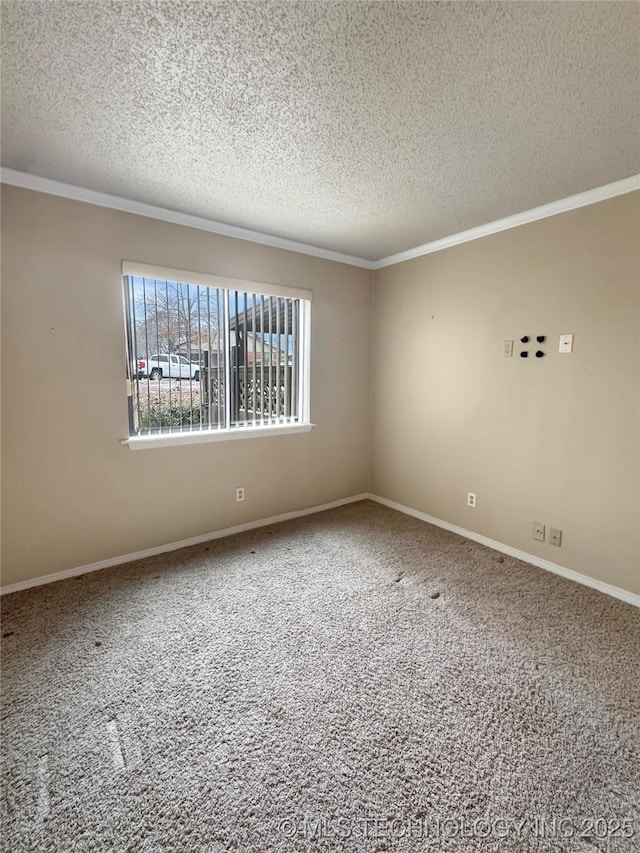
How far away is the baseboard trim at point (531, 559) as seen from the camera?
238 cm

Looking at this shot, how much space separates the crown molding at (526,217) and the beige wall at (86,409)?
1116 millimetres

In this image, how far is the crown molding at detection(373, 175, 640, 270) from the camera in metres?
2.23

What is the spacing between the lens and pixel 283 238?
127 inches

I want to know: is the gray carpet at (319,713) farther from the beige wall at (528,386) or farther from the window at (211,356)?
the window at (211,356)

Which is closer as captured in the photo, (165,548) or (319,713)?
(319,713)

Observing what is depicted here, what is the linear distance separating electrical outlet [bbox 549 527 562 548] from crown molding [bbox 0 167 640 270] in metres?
2.13

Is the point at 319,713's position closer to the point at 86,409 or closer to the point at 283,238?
the point at 86,409

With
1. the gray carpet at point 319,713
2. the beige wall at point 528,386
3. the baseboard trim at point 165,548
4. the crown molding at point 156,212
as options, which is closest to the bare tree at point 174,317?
the crown molding at point 156,212

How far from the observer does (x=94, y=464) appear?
8.46ft

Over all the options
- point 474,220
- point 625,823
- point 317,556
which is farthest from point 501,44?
point 317,556

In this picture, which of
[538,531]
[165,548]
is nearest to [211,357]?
[165,548]

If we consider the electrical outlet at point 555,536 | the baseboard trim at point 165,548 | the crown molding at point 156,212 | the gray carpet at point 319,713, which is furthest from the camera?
the electrical outlet at point 555,536

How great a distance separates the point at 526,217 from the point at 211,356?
8.18ft

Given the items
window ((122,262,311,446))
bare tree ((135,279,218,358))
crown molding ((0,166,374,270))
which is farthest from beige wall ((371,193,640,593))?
bare tree ((135,279,218,358))
